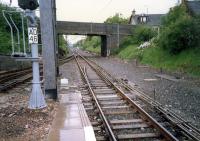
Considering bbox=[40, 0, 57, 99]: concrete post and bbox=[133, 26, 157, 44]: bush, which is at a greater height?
bbox=[133, 26, 157, 44]: bush

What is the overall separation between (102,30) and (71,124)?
50739 millimetres

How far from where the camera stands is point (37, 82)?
9.99 metres

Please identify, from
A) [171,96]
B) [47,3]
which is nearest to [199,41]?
[171,96]

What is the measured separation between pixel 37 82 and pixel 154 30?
4275 centimetres

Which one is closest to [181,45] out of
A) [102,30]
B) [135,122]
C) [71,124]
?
[135,122]

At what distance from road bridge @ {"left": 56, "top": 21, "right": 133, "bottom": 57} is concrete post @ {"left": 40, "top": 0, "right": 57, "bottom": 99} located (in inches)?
1722

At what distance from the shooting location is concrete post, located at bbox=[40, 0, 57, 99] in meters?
11.3

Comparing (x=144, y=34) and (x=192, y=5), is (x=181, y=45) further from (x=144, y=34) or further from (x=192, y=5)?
(x=144, y=34)

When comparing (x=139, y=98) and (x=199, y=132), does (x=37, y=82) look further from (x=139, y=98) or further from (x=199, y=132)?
(x=199, y=132)

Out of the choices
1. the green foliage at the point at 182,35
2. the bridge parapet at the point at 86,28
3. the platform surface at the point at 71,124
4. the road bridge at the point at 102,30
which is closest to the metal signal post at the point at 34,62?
the platform surface at the point at 71,124

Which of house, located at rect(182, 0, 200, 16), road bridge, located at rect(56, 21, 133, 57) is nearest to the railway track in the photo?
house, located at rect(182, 0, 200, 16)

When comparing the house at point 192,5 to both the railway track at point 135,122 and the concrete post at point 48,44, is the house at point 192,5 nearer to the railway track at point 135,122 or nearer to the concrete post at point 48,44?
the railway track at point 135,122

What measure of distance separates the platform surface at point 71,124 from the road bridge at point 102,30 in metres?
44.9

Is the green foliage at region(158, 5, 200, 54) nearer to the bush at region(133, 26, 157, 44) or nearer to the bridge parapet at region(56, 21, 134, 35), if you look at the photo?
the bush at region(133, 26, 157, 44)
